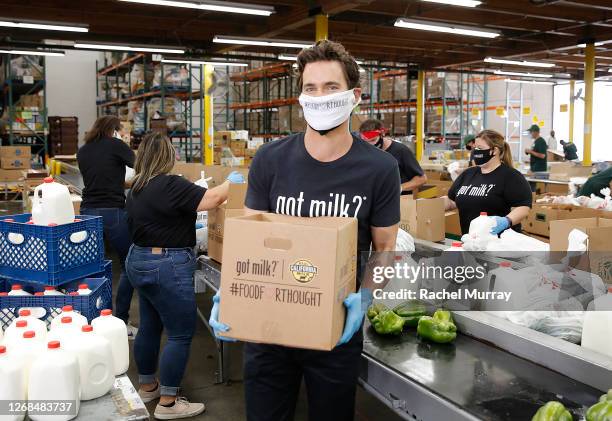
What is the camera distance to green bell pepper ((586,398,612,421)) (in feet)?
4.59

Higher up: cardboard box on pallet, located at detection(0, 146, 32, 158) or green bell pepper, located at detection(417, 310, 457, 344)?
cardboard box on pallet, located at detection(0, 146, 32, 158)

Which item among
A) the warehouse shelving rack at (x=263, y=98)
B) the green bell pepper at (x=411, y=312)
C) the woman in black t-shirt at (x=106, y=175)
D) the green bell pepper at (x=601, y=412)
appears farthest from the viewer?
the warehouse shelving rack at (x=263, y=98)

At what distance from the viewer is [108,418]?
5.82 ft

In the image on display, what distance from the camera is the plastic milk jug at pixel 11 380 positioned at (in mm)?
1686

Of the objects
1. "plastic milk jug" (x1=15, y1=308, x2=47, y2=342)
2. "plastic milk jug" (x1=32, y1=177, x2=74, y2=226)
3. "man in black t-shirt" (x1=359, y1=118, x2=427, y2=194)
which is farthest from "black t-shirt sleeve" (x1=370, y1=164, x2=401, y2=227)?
"man in black t-shirt" (x1=359, y1=118, x2=427, y2=194)

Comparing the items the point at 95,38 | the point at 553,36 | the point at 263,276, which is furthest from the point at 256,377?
the point at 553,36

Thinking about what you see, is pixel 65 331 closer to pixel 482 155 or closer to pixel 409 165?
pixel 482 155

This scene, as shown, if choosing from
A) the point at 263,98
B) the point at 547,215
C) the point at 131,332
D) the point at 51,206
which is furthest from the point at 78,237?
the point at 263,98

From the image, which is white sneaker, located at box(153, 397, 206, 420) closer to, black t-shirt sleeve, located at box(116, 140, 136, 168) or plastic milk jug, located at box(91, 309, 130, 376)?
plastic milk jug, located at box(91, 309, 130, 376)

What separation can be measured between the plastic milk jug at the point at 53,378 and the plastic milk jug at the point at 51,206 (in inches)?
59.5

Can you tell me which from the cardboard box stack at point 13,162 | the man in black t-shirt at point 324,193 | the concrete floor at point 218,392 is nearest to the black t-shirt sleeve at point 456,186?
the concrete floor at point 218,392

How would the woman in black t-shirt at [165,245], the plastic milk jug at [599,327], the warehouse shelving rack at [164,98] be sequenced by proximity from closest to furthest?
the plastic milk jug at [599,327]
the woman in black t-shirt at [165,245]
the warehouse shelving rack at [164,98]

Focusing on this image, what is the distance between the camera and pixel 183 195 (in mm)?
3146

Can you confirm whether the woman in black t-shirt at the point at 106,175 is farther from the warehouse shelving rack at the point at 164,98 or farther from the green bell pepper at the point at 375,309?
the warehouse shelving rack at the point at 164,98
